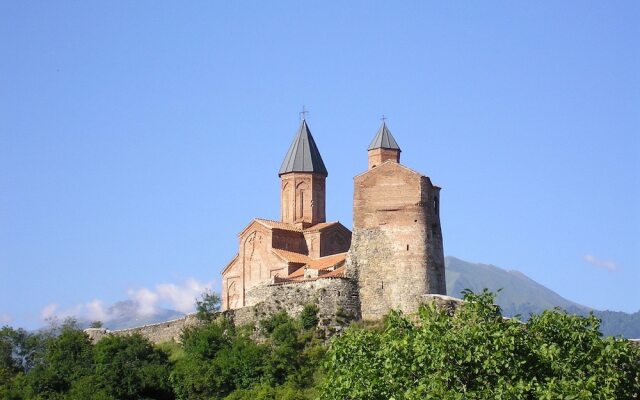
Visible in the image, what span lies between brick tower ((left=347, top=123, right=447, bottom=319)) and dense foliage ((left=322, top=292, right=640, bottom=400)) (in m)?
11.3

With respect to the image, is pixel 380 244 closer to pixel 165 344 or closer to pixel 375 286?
pixel 375 286

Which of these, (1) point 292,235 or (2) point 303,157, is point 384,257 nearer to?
(1) point 292,235

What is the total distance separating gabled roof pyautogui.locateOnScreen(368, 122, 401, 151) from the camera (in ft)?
191

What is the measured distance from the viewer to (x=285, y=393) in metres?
45.3

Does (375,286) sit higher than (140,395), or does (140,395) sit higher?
(375,286)

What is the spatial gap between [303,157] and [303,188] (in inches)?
58.6

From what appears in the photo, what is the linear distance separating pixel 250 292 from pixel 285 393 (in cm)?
836

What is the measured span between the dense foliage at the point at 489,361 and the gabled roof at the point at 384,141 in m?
23.3

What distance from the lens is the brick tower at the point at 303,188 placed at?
5891 centimetres

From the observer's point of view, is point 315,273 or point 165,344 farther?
point 165,344

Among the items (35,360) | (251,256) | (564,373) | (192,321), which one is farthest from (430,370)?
(35,360)

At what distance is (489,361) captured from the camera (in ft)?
104

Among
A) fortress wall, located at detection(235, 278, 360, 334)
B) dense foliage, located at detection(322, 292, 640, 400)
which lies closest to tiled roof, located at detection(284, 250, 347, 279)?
fortress wall, located at detection(235, 278, 360, 334)

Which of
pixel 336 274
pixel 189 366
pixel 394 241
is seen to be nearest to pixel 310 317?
pixel 336 274
